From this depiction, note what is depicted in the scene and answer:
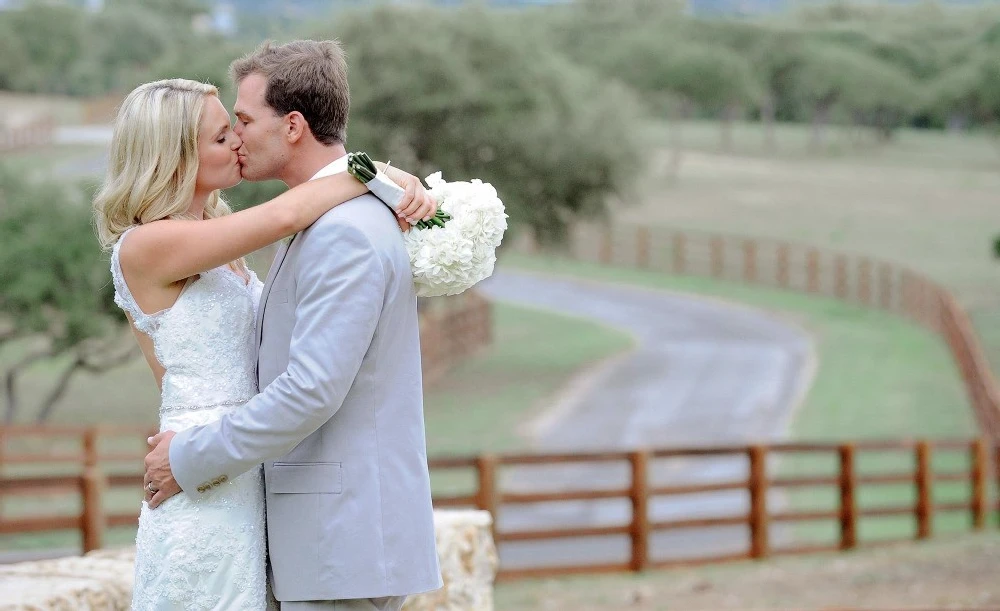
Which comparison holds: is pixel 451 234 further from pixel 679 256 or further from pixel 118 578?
pixel 679 256

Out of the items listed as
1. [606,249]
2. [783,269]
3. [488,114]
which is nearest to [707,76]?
[606,249]

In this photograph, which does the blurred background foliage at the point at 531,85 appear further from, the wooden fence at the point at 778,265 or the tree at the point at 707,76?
the tree at the point at 707,76

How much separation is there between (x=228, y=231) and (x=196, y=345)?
11.2 inches

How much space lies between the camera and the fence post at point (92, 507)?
341 inches

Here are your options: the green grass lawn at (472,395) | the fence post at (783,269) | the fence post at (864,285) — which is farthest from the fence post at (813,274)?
the green grass lawn at (472,395)

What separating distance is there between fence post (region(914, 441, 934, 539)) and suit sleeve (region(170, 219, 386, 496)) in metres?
9.78

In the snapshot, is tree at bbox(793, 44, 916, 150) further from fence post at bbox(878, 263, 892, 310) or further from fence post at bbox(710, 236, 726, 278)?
fence post at bbox(710, 236, 726, 278)

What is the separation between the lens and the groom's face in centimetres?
297

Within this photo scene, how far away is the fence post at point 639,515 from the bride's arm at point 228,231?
24.2ft

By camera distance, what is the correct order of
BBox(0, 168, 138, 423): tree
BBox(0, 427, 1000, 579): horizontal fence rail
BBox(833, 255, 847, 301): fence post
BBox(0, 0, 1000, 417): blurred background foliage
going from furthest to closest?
BBox(833, 255, 847, 301): fence post < BBox(0, 0, 1000, 417): blurred background foliage < BBox(0, 168, 138, 423): tree < BBox(0, 427, 1000, 579): horizontal fence rail

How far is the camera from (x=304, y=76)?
9.58 feet

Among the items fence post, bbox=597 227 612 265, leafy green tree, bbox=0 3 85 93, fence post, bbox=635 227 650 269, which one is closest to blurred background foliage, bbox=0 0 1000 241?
fence post, bbox=635 227 650 269

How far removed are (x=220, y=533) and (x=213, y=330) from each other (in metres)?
0.46

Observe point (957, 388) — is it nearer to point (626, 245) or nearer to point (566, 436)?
point (566, 436)
